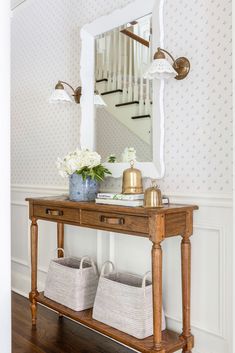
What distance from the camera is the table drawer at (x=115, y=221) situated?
1.96m

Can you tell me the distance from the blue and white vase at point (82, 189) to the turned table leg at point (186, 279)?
69 centimetres

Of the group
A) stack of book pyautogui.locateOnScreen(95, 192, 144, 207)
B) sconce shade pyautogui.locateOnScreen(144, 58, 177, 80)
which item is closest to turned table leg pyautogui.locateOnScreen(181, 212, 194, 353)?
stack of book pyautogui.locateOnScreen(95, 192, 144, 207)

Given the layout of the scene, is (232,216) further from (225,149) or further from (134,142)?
(134,142)

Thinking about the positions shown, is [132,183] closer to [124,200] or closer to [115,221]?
[124,200]

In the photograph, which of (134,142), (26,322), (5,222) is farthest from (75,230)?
(5,222)

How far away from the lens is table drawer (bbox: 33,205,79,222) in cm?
238

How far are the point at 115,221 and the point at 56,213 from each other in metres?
0.57

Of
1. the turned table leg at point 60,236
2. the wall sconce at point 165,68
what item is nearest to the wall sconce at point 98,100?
the wall sconce at point 165,68

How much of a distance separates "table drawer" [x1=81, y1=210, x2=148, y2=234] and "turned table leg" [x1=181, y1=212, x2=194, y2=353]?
0.29m

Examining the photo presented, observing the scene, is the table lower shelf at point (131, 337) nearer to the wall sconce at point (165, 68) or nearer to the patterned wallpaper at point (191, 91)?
the patterned wallpaper at point (191, 91)

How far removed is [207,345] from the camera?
6.97 ft

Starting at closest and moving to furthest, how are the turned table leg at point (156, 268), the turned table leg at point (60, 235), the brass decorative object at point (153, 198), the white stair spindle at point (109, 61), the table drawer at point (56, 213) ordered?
the turned table leg at point (156, 268) → the brass decorative object at point (153, 198) → the table drawer at point (56, 213) → the white stair spindle at point (109, 61) → the turned table leg at point (60, 235)

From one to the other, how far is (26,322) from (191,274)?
4.52ft

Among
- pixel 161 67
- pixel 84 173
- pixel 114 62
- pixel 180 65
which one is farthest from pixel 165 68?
pixel 84 173
